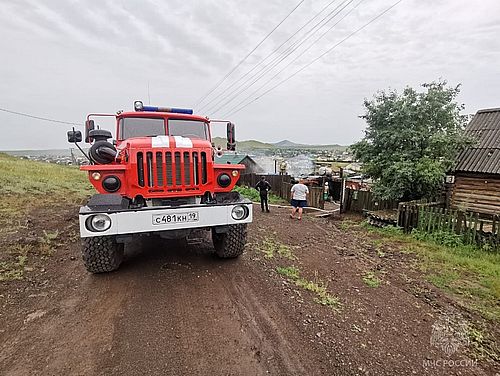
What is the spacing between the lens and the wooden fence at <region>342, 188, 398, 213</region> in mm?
12373

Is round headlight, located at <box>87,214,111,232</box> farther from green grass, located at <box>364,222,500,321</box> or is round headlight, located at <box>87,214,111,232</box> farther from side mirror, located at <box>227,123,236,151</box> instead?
green grass, located at <box>364,222,500,321</box>

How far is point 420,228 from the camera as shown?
348 inches

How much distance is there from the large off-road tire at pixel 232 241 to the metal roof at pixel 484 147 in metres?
10.7

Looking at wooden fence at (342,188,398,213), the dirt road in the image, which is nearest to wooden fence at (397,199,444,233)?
wooden fence at (342,188,398,213)

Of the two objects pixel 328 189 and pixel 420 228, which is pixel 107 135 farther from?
pixel 328 189

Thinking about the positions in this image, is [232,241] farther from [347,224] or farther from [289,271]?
[347,224]

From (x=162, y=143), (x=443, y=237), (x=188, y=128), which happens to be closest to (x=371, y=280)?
(x=162, y=143)

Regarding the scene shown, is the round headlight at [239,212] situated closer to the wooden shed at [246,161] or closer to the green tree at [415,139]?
the green tree at [415,139]

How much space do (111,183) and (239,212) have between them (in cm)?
182

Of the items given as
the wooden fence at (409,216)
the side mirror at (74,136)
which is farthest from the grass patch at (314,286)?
the wooden fence at (409,216)

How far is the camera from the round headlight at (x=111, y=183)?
3922mm

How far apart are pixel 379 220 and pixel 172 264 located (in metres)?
8.60

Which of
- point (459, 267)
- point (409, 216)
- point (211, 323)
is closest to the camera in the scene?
point (211, 323)

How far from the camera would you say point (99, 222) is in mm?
3512
